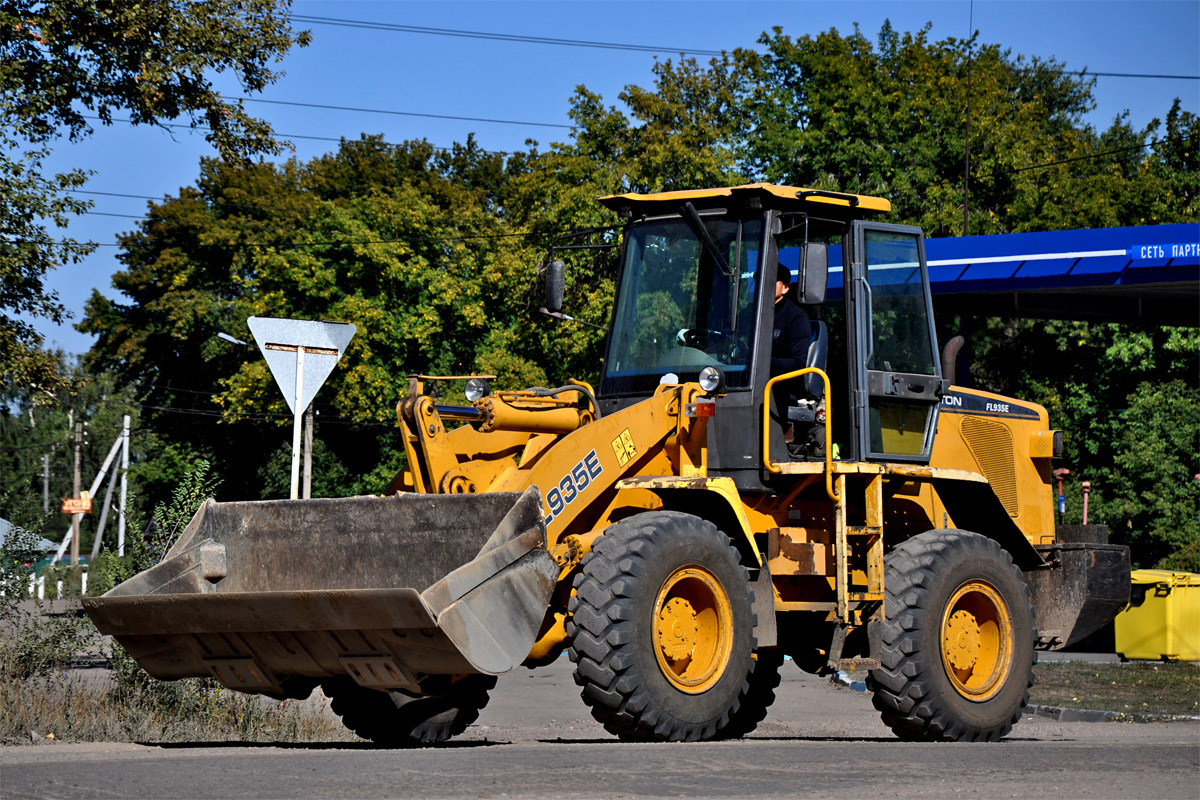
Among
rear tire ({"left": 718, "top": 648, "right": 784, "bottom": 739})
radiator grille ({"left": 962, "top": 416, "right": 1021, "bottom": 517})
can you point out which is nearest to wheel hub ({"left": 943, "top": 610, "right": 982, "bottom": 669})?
rear tire ({"left": 718, "top": 648, "right": 784, "bottom": 739})

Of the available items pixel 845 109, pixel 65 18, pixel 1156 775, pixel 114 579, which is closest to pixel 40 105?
pixel 65 18

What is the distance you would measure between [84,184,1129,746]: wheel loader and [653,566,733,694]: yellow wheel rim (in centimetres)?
2

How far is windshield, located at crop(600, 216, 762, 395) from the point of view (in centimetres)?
977

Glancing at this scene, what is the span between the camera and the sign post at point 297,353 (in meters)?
10.2

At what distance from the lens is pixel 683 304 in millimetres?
9992

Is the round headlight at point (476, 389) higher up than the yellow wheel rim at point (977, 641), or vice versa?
the round headlight at point (476, 389)

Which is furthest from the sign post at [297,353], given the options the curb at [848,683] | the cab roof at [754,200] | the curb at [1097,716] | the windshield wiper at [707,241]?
the curb at [848,683]

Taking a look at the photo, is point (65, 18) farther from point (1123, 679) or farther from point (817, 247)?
point (1123, 679)

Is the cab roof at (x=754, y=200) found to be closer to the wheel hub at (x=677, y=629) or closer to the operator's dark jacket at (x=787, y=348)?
the operator's dark jacket at (x=787, y=348)

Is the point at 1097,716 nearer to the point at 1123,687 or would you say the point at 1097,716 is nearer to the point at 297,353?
the point at 1123,687

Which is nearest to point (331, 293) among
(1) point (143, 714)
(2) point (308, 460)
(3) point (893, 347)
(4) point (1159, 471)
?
(4) point (1159, 471)

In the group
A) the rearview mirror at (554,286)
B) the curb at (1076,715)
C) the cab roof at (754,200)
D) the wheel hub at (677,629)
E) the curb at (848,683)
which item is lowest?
the curb at (848,683)

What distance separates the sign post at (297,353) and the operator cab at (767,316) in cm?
196

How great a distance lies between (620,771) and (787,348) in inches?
155
